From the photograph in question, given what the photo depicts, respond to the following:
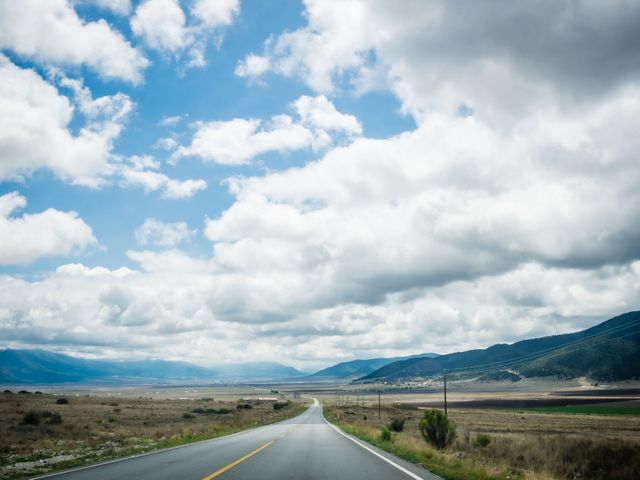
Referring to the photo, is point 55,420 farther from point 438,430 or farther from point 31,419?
point 438,430

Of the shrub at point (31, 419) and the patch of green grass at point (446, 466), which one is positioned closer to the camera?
the patch of green grass at point (446, 466)

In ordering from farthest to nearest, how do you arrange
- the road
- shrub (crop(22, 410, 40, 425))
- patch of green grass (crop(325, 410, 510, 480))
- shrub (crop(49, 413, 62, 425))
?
shrub (crop(49, 413, 62, 425)) → shrub (crop(22, 410, 40, 425)) → patch of green grass (crop(325, 410, 510, 480)) → the road

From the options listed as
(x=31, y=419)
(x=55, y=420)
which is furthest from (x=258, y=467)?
(x=55, y=420)

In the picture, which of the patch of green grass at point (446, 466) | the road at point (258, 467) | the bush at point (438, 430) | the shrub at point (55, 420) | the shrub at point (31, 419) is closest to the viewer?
the road at point (258, 467)

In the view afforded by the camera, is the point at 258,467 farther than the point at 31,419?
No

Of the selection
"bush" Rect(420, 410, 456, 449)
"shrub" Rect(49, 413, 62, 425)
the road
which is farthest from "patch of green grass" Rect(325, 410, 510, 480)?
"shrub" Rect(49, 413, 62, 425)

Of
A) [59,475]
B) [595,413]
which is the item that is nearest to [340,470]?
[59,475]

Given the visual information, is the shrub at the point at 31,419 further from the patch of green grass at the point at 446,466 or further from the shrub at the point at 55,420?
the patch of green grass at the point at 446,466

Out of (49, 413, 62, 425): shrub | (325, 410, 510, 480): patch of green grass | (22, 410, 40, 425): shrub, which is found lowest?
(49, 413, 62, 425): shrub

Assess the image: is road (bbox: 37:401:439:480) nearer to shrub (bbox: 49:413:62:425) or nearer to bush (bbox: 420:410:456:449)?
bush (bbox: 420:410:456:449)

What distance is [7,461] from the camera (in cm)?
1925

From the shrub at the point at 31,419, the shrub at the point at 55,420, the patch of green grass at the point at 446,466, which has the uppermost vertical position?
the patch of green grass at the point at 446,466

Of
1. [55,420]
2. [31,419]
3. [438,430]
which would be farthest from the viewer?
[55,420]

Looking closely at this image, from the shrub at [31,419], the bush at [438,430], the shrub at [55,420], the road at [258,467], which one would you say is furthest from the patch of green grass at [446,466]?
the shrub at [31,419]
